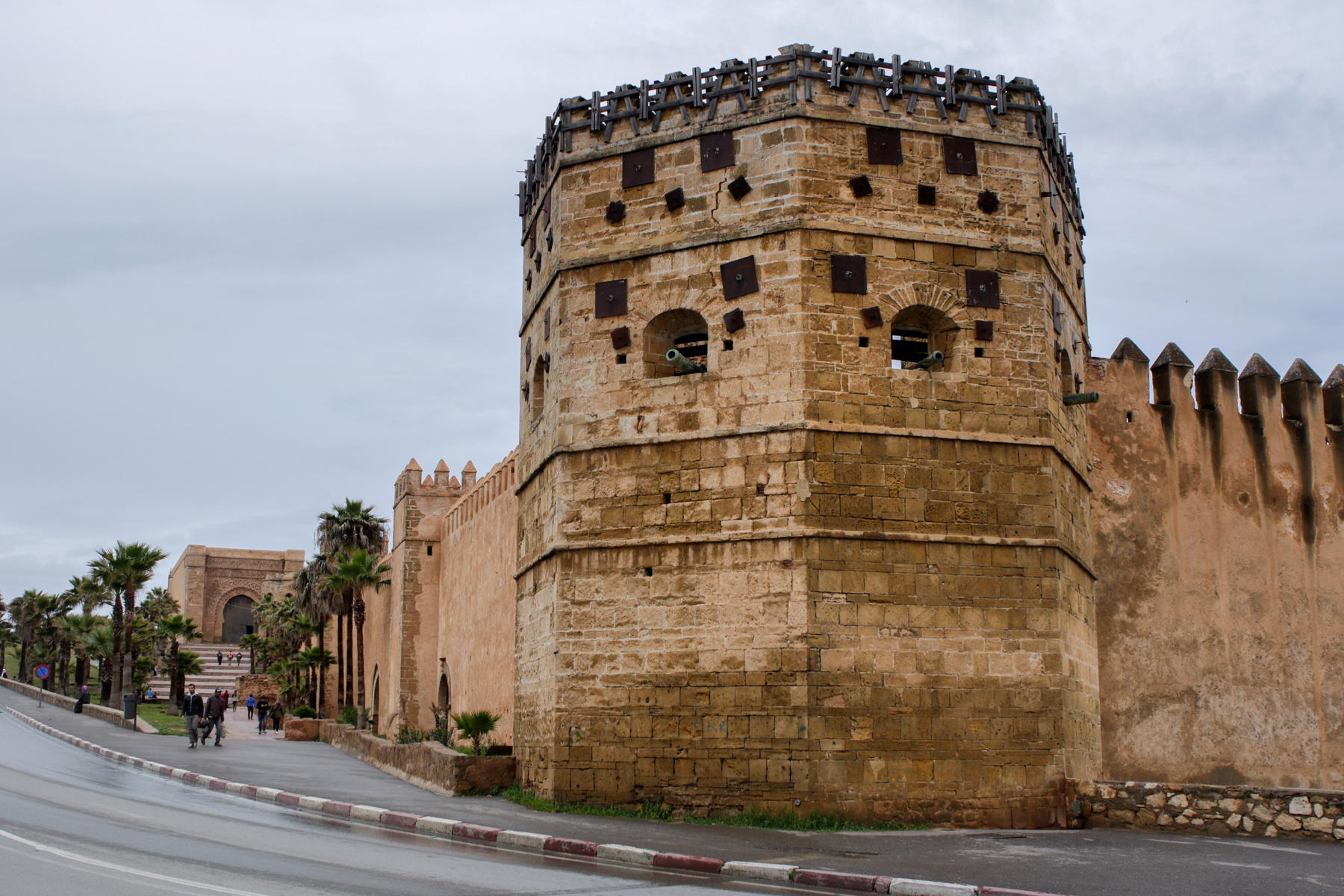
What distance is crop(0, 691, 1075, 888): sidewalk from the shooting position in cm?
1062

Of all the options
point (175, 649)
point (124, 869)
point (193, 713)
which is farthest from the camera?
point (175, 649)

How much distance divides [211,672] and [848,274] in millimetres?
56898

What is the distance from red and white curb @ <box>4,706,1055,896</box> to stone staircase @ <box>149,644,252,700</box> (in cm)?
4408

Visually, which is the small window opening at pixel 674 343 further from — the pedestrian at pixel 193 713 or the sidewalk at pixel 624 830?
the pedestrian at pixel 193 713

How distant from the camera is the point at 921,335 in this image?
15.0 metres

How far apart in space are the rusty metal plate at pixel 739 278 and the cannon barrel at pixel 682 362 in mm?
828

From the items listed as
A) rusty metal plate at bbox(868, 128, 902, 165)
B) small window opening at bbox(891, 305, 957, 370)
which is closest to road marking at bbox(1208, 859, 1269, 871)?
small window opening at bbox(891, 305, 957, 370)

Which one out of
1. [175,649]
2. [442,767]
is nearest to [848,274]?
[442,767]

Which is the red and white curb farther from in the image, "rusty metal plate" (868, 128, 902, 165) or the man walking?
the man walking

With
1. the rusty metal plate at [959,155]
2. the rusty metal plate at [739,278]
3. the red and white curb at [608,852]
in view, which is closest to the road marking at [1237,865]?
the red and white curb at [608,852]

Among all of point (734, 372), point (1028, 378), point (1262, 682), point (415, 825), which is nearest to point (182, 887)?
point (415, 825)

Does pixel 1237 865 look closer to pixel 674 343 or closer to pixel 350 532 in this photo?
pixel 674 343

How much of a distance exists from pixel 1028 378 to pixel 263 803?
995 centimetres

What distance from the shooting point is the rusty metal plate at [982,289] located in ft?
47.6
